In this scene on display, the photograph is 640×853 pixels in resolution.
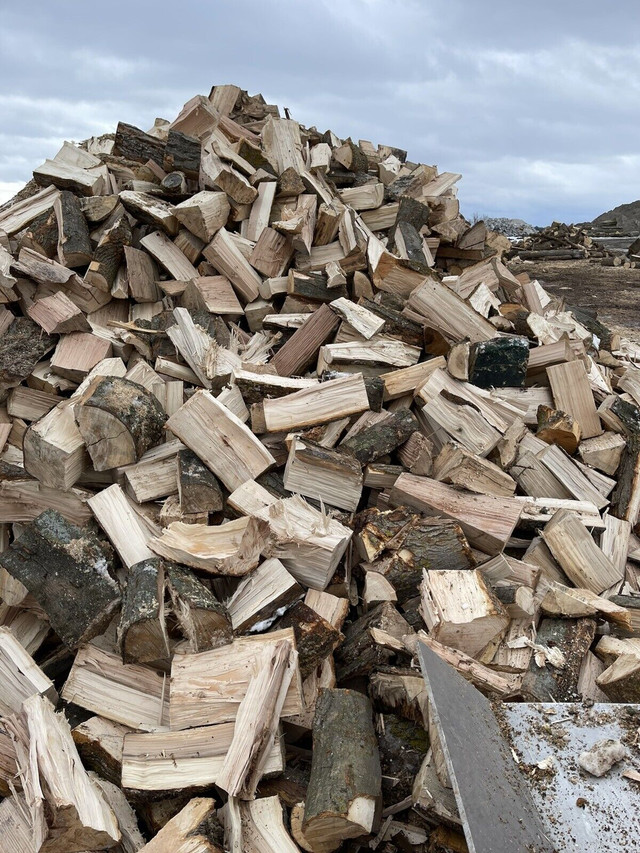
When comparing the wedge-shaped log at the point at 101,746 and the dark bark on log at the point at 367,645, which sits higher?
the dark bark on log at the point at 367,645

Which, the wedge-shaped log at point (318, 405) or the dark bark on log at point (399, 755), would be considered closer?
the dark bark on log at point (399, 755)

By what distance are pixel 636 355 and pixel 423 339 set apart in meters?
2.86

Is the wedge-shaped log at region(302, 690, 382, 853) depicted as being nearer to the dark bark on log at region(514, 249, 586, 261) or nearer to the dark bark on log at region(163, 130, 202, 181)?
the dark bark on log at region(163, 130, 202, 181)

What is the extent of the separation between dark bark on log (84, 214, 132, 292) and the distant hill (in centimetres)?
2165

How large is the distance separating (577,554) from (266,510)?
1.56 meters

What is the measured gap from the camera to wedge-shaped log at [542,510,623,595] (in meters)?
3.20

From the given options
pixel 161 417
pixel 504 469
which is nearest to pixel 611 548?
pixel 504 469

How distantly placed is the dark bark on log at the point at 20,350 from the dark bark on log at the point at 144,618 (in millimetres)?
1773

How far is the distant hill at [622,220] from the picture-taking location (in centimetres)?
2351

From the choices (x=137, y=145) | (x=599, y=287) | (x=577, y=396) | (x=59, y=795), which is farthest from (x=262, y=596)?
(x=599, y=287)

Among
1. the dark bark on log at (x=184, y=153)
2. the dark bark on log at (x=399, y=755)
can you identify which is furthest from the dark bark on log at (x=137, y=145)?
the dark bark on log at (x=399, y=755)

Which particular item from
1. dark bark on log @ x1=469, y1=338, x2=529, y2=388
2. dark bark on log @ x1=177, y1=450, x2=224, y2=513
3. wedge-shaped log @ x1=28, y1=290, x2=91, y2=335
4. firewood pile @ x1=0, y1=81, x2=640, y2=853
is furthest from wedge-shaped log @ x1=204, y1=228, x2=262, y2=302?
dark bark on log @ x1=177, y1=450, x2=224, y2=513

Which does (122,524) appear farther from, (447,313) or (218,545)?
(447,313)

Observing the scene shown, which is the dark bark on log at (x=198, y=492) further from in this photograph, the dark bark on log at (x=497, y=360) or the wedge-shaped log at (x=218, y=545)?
the dark bark on log at (x=497, y=360)
